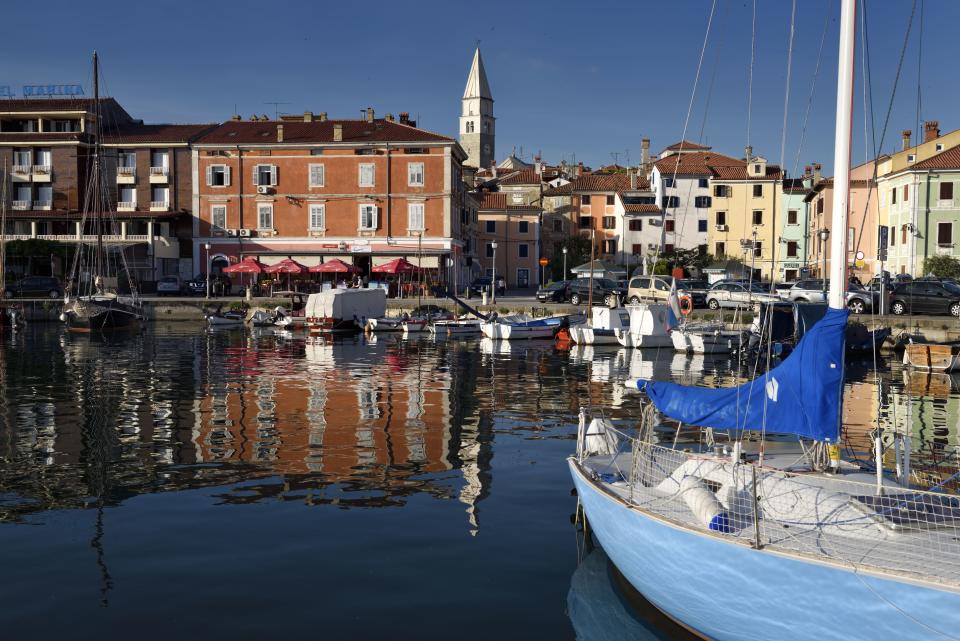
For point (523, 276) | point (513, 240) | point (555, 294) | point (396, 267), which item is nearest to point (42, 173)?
point (396, 267)

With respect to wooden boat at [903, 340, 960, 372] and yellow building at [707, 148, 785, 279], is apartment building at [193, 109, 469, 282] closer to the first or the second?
yellow building at [707, 148, 785, 279]

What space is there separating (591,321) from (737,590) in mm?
37866

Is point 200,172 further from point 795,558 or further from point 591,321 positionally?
point 795,558

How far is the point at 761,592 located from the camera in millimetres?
7496

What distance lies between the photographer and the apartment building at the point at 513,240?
9250cm

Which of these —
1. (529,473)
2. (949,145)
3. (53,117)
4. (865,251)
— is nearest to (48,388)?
(529,473)

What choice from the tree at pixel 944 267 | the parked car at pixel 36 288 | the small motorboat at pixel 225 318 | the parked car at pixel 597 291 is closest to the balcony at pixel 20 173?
the parked car at pixel 36 288

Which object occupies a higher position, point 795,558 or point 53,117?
point 53,117

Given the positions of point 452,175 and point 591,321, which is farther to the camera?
point 452,175

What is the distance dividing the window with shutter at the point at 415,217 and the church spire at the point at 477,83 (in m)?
99.0

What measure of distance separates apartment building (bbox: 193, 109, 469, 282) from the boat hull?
5937 centimetres

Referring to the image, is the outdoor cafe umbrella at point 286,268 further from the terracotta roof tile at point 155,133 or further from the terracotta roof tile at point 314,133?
the terracotta roof tile at point 155,133

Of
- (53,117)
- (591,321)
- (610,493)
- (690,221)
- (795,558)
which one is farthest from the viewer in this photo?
(690,221)

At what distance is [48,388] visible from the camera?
27.3m
